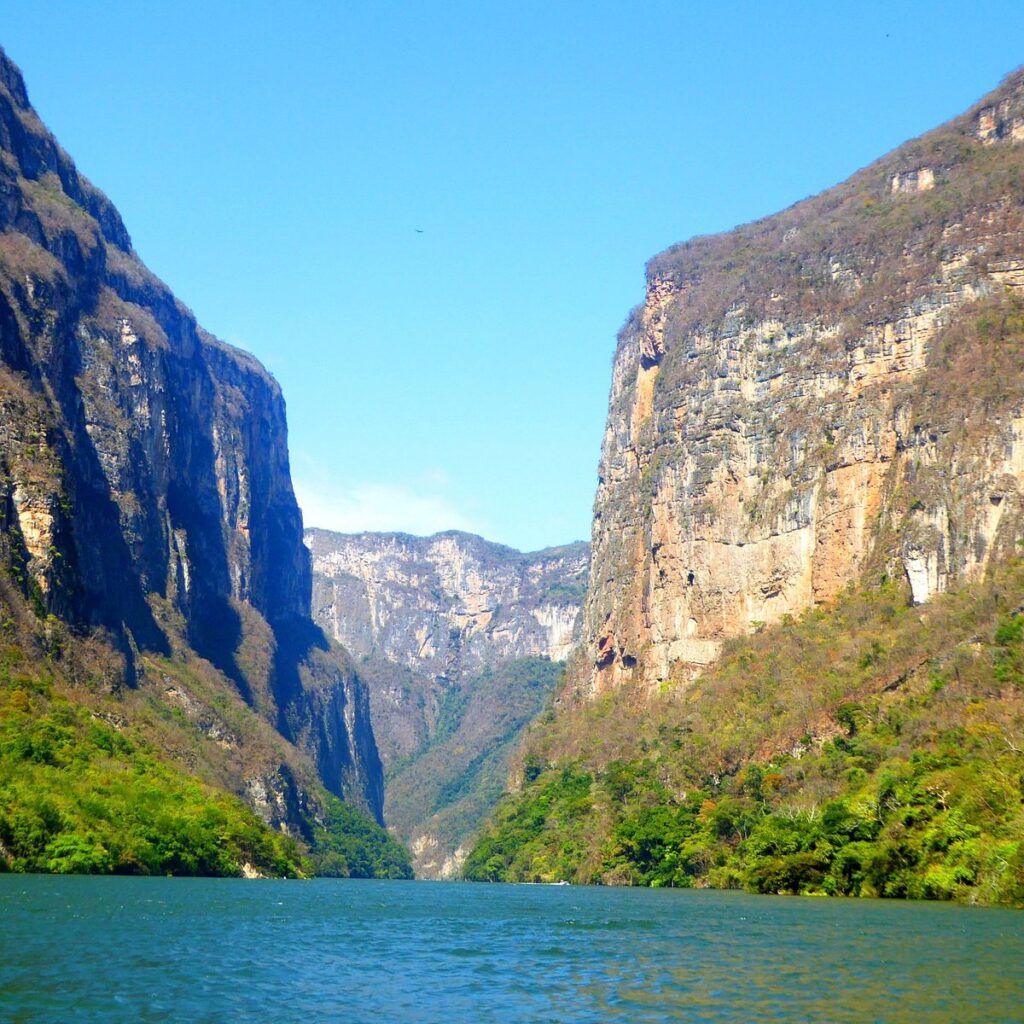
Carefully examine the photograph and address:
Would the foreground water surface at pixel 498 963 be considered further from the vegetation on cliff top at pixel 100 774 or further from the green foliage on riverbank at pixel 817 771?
the vegetation on cliff top at pixel 100 774

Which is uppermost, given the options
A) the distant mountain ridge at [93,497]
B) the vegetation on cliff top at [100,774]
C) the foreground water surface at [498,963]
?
the distant mountain ridge at [93,497]

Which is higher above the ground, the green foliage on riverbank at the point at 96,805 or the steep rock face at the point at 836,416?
the steep rock face at the point at 836,416

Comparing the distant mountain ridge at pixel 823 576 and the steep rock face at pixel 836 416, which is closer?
the distant mountain ridge at pixel 823 576

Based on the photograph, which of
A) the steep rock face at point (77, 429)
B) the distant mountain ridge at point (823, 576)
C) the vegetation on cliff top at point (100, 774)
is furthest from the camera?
the steep rock face at point (77, 429)

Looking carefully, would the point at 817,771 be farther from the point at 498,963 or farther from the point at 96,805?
the point at 498,963

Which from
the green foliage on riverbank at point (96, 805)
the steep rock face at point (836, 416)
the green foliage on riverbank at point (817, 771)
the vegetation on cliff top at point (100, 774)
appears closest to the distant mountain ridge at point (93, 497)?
the vegetation on cliff top at point (100, 774)
